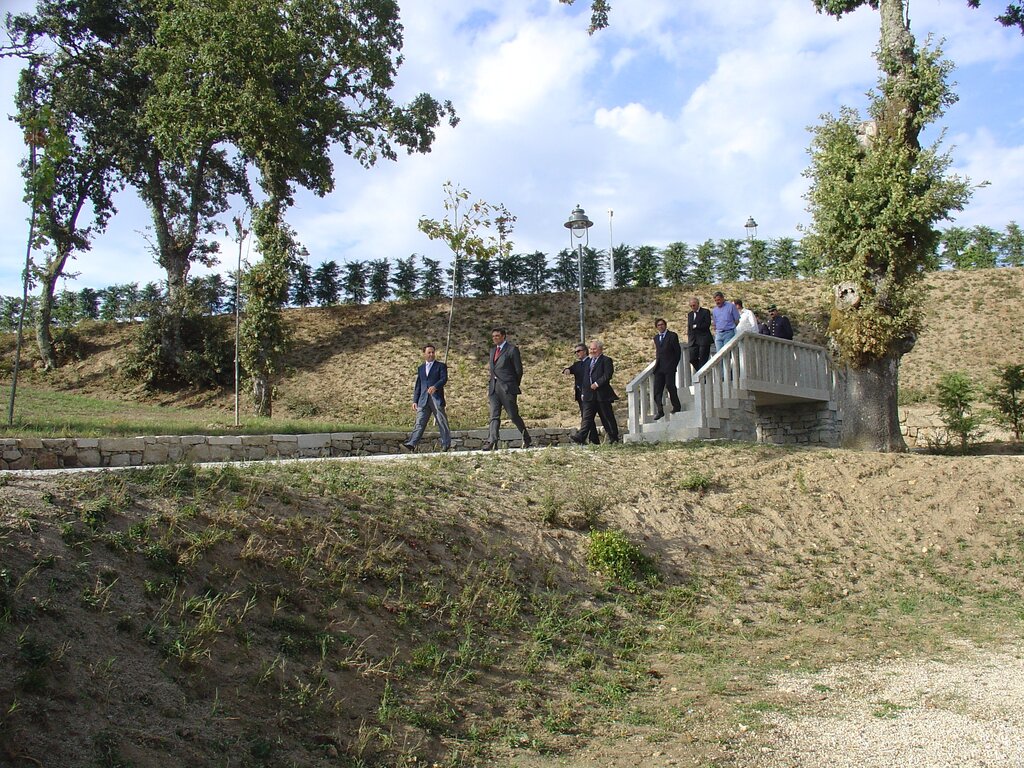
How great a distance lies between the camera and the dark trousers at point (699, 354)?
1370 cm

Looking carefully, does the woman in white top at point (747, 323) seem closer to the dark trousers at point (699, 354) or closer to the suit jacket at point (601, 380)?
the dark trousers at point (699, 354)

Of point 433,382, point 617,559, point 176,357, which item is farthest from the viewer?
point 176,357

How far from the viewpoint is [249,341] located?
70.5 ft

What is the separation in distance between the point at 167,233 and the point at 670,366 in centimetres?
2066

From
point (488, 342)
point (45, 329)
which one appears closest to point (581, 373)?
point (488, 342)

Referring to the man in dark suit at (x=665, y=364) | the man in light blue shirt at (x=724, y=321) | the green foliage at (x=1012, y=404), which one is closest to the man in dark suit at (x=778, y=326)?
the man in light blue shirt at (x=724, y=321)

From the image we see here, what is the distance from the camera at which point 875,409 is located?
1274cm

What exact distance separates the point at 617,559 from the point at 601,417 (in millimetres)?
4483

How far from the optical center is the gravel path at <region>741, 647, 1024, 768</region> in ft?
15.6

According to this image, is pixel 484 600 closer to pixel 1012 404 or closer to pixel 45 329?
pixel 1012 404

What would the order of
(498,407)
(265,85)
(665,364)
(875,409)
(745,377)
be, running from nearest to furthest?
(498,407) → (875,409) → (665,364) → (745,377) → (265,85)

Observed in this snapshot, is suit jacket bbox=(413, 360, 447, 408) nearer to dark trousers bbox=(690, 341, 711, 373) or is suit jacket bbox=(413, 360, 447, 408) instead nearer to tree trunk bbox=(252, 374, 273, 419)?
dark trousers bbox=(690, 341, 711, 373)

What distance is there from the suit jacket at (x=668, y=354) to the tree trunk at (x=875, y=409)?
2682mm

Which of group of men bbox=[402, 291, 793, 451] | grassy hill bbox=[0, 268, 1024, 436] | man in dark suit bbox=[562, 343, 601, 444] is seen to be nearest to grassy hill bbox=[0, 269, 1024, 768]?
group of men bbox=[402, 291, 793, 451]
